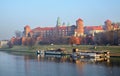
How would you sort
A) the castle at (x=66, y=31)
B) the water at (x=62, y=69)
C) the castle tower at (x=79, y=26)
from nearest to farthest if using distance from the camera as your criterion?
the water at (x=62, y=69)
the castle at (x=66, y=31)
the castle tower at (x=79, y=26)

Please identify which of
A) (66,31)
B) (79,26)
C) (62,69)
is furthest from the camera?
(66,31)

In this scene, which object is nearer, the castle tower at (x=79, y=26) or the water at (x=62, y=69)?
the water at (x=62, y=69)

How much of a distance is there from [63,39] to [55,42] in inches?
77.0

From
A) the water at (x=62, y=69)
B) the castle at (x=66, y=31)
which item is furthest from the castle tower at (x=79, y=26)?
the water at (x=62, y=69)

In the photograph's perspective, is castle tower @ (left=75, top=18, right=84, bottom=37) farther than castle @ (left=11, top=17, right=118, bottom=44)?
Yes

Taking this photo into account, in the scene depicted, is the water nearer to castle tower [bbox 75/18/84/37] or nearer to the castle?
the castle

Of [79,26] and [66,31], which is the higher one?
[79,26]

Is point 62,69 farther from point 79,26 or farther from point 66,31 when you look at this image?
point 66,31

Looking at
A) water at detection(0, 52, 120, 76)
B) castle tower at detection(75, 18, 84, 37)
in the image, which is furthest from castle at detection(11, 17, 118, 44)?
water at detection(0, 52, 120, 76)

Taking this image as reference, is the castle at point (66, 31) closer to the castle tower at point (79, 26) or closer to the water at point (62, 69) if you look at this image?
the castle tower at point (79, 26)

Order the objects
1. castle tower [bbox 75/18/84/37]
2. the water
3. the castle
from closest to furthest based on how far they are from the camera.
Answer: the water
the castle
castle tower [bbox 75/18/84/37]

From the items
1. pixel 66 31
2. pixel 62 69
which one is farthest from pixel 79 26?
pixel 62 69

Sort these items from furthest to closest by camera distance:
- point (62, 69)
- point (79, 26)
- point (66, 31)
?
point (66, 31) < point (79, 26) < point (62, 69)

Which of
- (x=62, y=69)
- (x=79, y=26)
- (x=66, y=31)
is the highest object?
(x=79, y=26)
